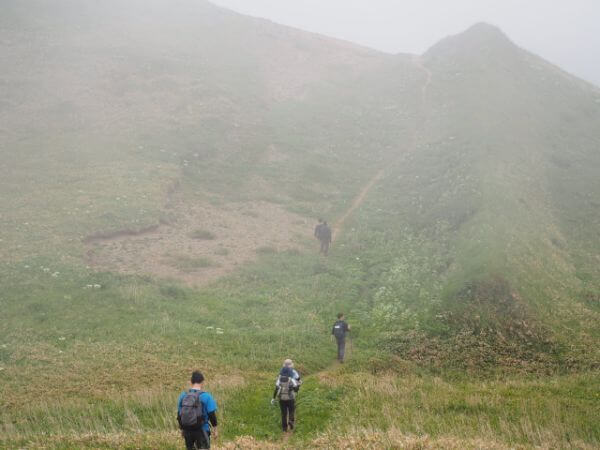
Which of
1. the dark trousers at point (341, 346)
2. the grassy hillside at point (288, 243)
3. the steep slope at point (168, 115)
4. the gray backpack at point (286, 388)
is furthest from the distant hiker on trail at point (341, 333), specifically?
the steep slope at point (168, 115)

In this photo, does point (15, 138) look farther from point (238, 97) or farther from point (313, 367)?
point (313, 367)

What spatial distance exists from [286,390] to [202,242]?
2023 centimetres

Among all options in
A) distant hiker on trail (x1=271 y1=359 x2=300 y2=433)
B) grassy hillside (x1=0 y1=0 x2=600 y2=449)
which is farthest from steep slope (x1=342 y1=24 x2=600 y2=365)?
distant hiker on trail (x1=271 y1=359 x2=300 y2=433)

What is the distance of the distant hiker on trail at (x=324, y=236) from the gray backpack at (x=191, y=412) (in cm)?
2319

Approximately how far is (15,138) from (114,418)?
37958mm

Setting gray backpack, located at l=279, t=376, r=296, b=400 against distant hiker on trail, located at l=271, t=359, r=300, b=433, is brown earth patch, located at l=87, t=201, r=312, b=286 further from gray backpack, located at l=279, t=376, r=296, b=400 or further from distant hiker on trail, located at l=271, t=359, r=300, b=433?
gray backpack, located at l=279, t=376, r=296, b=400

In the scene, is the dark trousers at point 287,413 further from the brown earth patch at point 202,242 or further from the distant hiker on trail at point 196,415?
the brown earth patch at point 202,242

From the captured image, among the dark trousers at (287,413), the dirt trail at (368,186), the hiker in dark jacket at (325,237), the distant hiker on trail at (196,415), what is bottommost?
the dark trousers at (287,413)

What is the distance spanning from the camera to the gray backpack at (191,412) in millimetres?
10352

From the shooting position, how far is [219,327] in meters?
22.6

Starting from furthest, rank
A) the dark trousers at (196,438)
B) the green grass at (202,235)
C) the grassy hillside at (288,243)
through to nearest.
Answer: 1. the green grass at (202,235)
2. the grassy hillside at (288,243)
3. the dark trousers at (196,438)

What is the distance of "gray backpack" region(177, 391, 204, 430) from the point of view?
10352 millimetres

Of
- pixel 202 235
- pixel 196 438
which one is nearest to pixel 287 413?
pixel 196 438

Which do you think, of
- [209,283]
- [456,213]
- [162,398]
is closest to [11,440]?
[162,398]
